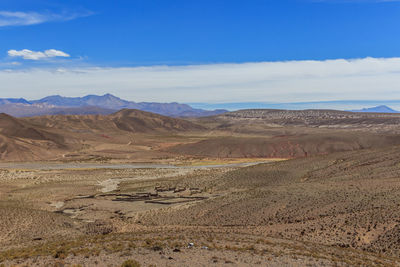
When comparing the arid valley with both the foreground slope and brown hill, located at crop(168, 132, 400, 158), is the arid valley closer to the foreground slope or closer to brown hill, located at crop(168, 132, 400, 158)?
the foreground slope

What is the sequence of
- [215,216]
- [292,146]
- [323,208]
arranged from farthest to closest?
[292,146]
[215,216]
[323,208]

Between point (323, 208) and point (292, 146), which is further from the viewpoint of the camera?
point (292, 146)

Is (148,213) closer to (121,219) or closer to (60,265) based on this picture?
(121,219)

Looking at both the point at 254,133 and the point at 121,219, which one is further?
the point at 254,133

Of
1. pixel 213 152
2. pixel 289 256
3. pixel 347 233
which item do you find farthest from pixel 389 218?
pixel 213 152

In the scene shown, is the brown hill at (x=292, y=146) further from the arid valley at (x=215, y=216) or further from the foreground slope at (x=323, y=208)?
the foreground slope at (x=323, y=208)

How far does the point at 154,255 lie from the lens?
18141mm

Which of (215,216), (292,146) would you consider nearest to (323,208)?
(215,216)

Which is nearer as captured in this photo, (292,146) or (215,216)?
(215,216)

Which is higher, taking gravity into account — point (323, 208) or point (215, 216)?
point (323, 208)

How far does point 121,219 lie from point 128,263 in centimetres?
1744

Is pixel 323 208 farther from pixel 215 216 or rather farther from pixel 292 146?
pixel 292 146

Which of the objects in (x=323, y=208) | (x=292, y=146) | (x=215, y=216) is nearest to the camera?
(x=323, y=208)

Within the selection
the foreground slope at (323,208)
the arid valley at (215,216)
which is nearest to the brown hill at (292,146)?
the arid valley at (215,216)
